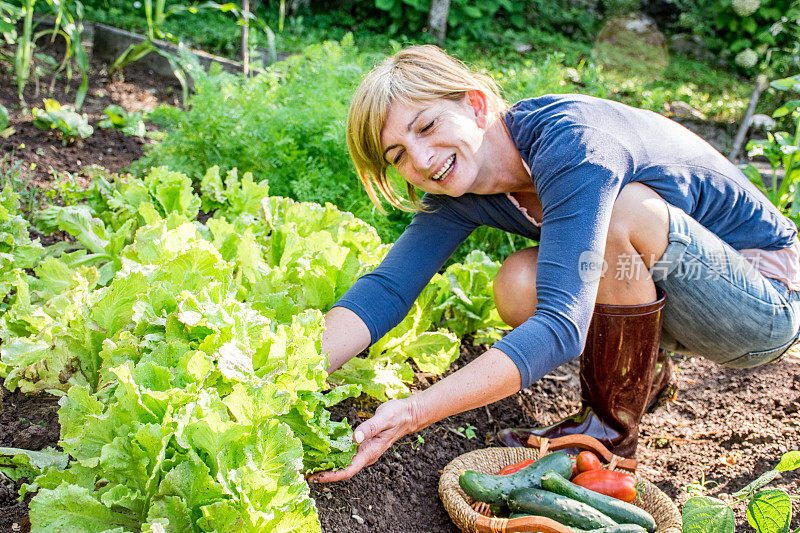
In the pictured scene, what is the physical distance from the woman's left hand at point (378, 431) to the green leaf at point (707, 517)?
0.71 meters

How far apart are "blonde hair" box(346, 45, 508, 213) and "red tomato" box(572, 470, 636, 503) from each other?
3.87 feet

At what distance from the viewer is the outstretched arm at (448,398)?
1.79m

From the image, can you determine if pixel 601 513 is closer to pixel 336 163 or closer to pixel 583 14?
pixel 336 163

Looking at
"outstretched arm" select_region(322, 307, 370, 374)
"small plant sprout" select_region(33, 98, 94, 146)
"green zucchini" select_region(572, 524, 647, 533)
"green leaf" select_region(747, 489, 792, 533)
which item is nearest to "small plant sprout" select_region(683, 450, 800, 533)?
"green leaf" select_region(747, 489, 792, 533)

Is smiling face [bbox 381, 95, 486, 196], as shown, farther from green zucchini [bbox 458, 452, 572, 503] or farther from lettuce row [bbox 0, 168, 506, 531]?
green zucchini [bbox 458, 452, 572, 503]

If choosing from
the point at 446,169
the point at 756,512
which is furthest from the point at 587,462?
the point at 446,169

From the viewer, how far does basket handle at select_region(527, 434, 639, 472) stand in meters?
2.23

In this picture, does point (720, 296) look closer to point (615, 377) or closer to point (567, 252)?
point (615, 377)

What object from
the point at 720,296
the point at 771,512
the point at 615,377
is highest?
the point at 720,296

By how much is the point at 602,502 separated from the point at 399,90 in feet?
4.47

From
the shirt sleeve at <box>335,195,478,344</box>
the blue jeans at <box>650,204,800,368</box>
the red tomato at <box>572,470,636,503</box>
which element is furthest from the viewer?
the shirt sleeve at <box>335,195,478,344</box>

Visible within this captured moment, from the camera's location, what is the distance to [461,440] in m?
2.49

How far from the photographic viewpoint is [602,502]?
1.98 meters

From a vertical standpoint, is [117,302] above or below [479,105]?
below
